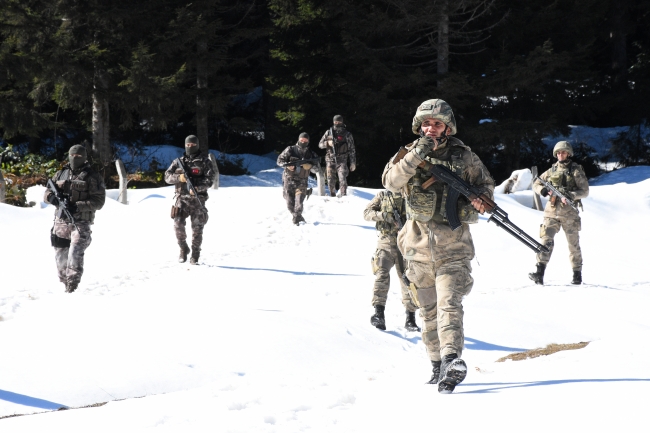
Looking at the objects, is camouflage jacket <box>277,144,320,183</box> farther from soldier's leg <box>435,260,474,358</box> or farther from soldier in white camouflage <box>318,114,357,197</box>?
soldier's leg <box>435,260,474,358</box>

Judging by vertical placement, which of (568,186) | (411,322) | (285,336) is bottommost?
(411,322)

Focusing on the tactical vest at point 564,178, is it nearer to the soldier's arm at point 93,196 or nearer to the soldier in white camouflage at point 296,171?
the soldier in white camouflage at point 296,171

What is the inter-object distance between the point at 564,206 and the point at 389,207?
4171 mm

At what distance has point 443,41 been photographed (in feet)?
77.3

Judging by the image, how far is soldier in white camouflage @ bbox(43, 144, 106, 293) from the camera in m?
9.65

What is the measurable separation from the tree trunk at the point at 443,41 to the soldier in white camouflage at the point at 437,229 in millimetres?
18128

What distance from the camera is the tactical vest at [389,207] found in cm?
821

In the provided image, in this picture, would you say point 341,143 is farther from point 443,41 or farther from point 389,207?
point 389,207

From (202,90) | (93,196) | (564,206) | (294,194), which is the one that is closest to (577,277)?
(564,206)

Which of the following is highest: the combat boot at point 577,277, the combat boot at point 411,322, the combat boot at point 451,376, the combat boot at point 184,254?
the combat boot at point 451,376

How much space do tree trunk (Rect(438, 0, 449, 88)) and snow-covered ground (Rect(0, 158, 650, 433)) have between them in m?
8.82

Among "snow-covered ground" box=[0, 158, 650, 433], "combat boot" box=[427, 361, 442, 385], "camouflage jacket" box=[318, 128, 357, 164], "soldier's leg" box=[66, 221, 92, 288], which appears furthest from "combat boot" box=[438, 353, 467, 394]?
"camouflage jacket" box=[318, 128, 357, 164]

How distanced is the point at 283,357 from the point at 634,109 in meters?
24.1

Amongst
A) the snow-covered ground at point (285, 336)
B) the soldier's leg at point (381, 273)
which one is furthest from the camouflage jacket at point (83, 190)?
the soldier's leg at point (381, 273)
